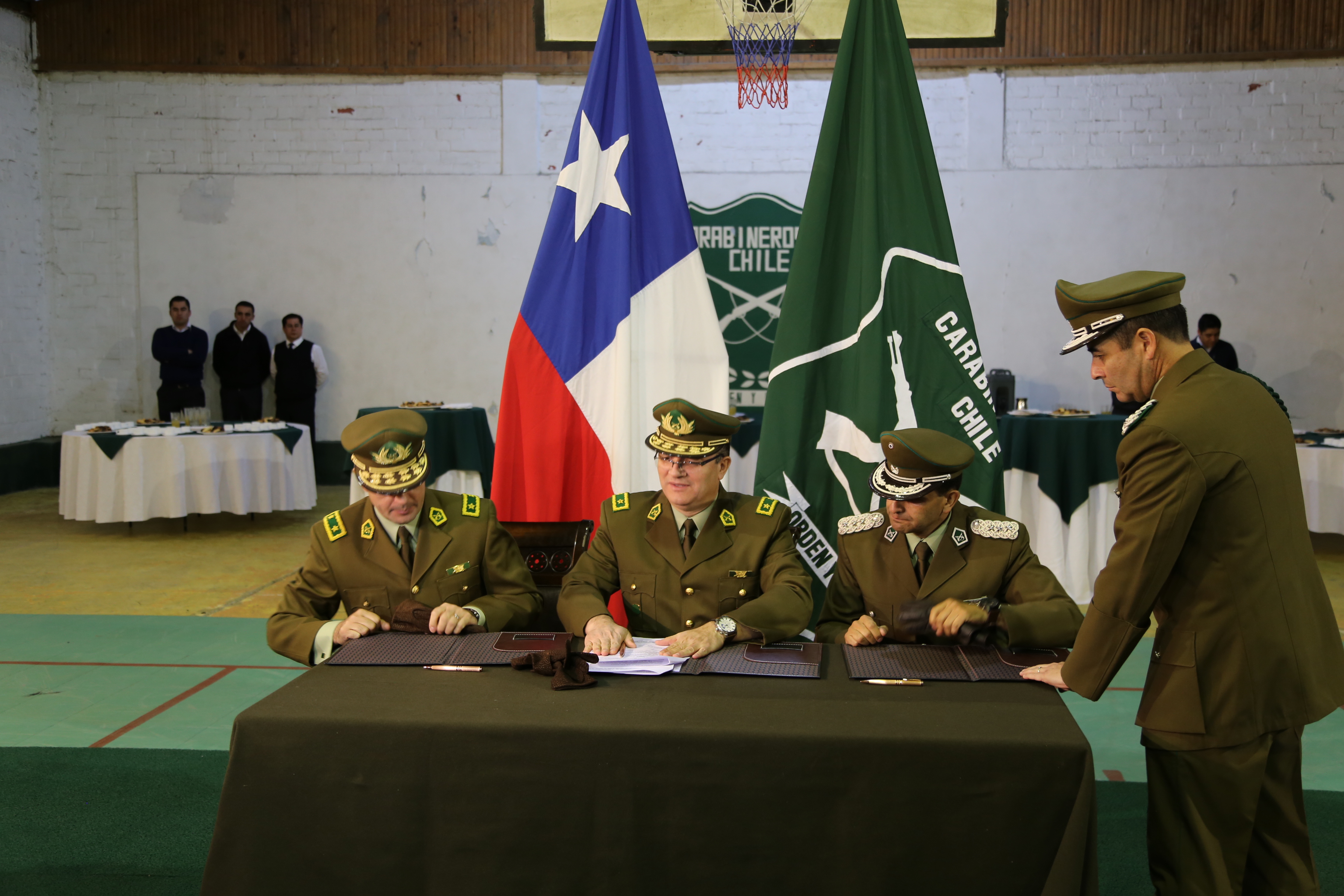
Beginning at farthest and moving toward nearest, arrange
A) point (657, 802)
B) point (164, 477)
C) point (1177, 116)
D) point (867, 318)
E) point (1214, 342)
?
1. point (1177, 116)
2. point (1214, 342)
3. point (164, 477)
4. point (867, 318)
5. point (657, 802)

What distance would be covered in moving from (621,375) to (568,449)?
0.94ft

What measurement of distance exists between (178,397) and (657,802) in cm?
825

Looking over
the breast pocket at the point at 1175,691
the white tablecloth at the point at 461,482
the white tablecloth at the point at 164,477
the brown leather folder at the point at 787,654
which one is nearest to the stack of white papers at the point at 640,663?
the brown leather folder at the point at 787,654

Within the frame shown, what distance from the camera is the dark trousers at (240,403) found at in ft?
29.0

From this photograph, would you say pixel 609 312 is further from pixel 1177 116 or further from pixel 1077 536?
pixel 1177 116

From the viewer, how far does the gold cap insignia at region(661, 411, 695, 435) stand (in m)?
2.47

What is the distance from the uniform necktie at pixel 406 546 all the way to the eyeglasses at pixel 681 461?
69 centimetres

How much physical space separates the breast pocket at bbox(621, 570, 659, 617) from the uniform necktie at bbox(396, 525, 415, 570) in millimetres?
544

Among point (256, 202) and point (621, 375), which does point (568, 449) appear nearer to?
point (621, 375)

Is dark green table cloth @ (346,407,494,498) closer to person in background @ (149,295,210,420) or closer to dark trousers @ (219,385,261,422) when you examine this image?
dark trousers @ (219,385,261,422)

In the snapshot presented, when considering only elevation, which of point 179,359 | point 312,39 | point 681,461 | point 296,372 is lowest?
point 681,461

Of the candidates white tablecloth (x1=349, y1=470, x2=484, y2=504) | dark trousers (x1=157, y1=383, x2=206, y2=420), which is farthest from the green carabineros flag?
dark trousers (x1=157, y1=383, x2=206, y2=420)

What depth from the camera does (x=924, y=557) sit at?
7.89 ft

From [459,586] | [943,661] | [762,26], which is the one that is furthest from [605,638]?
[762,26]
